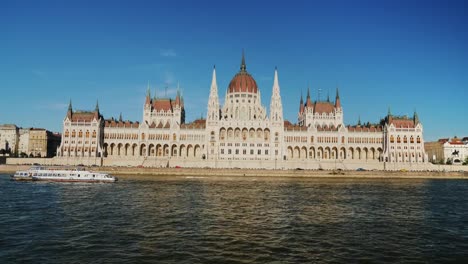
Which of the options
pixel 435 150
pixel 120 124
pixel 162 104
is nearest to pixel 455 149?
pixel 435 150

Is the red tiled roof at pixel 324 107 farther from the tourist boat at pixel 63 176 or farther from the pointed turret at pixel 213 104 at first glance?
the tourist boat at pixel 63 176

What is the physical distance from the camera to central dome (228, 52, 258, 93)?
392ft

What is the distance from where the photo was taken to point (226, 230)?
25.4 metres

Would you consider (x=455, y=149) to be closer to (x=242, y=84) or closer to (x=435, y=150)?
(x=435, y=150)

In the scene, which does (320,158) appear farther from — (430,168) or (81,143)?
(81,143)

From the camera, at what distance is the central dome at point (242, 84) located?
392ft

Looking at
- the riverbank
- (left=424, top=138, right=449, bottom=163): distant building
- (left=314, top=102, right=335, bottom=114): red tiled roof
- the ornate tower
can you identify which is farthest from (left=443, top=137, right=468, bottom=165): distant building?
the ornate tower

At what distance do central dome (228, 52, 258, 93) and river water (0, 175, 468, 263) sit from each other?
263ft

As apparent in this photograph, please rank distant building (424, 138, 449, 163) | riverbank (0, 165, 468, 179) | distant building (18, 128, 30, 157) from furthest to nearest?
distant building (424, 138, 449, 163)
distant building (18, 128, 30, 157)
riverbank (0, 165, 468, 179)

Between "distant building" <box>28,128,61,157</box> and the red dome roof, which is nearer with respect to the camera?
the red dome roof

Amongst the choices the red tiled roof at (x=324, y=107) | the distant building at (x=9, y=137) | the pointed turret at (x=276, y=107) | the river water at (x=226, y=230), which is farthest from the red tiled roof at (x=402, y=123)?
the distant building at (x=9, y=137)

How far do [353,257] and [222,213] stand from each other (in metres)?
14.6

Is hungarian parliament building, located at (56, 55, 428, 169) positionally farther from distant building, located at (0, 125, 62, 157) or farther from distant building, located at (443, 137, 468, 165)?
distant building, located at (443, 137, 468, 165)

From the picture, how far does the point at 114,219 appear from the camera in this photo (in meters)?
28.9
